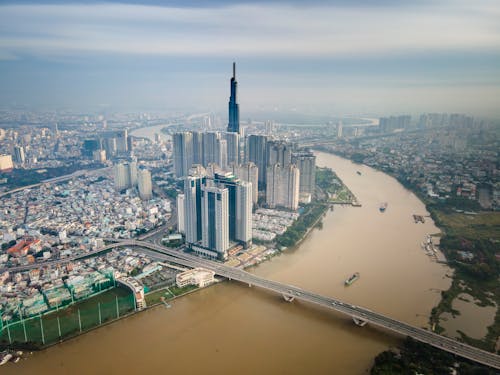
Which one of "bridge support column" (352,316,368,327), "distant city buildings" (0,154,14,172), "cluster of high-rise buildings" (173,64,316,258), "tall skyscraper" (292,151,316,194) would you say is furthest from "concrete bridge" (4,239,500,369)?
"distant city buildings" (0,154,14,172)

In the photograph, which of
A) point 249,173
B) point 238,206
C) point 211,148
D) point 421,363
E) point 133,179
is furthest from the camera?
point 211,148

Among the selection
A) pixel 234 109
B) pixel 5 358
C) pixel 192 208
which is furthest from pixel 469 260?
pixel 234 109

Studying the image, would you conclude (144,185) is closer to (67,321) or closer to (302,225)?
(302,225)

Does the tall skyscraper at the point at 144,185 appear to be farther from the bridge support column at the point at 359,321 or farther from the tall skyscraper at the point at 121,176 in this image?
the bridge support column at the point at 359,321

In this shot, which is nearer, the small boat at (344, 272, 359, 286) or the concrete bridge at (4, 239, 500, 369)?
the concrete bridge at (4, 239, 500, 369)

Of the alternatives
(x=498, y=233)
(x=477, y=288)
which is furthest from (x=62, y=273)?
(x=498, y=233)

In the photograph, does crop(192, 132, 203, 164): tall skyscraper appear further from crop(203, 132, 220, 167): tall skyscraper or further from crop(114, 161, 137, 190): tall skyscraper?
crop(114, 161, 137, 190): tall skyscraper
